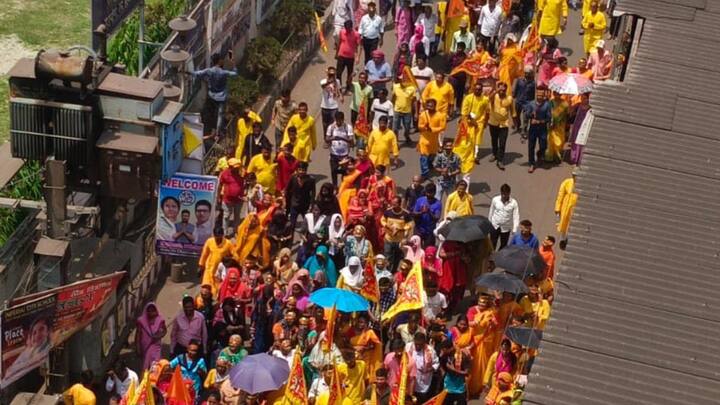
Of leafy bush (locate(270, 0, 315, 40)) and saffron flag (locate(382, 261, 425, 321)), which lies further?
leafy bush (locate(270, 0, 315, 40))

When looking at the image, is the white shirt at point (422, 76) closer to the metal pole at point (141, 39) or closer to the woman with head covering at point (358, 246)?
the metal pole at point (141, 39)

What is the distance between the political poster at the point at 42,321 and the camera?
59.5 feet

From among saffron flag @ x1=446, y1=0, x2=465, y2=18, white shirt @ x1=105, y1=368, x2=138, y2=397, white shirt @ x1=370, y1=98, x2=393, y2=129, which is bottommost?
white shirt @ x1=105, y1=368, x2=138, y2=397

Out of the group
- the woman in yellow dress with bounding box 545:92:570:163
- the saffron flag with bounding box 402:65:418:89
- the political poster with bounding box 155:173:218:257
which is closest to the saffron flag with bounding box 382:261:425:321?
the political poster with bounding box 155:173:218:257

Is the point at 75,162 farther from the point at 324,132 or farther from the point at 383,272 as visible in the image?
the point at 324,132

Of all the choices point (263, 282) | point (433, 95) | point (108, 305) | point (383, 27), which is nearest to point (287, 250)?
point (263, 282)

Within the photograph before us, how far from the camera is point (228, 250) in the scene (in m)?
21.5

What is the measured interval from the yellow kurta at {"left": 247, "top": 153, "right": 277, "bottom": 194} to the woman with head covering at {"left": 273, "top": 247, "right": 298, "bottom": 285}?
2110 mm

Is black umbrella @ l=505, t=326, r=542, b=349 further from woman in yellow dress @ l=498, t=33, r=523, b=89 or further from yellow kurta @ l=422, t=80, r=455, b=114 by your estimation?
woman in yellow dress @ l=498, t=33, r=523, b=89

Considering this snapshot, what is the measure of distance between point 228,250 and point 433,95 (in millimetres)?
4969

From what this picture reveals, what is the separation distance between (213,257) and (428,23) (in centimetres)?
787

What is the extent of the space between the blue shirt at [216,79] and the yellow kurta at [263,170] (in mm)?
2459

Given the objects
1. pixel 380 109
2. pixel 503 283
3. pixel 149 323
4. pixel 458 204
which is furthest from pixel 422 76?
pixel 149 323

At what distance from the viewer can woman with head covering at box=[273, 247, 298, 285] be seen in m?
21.0
